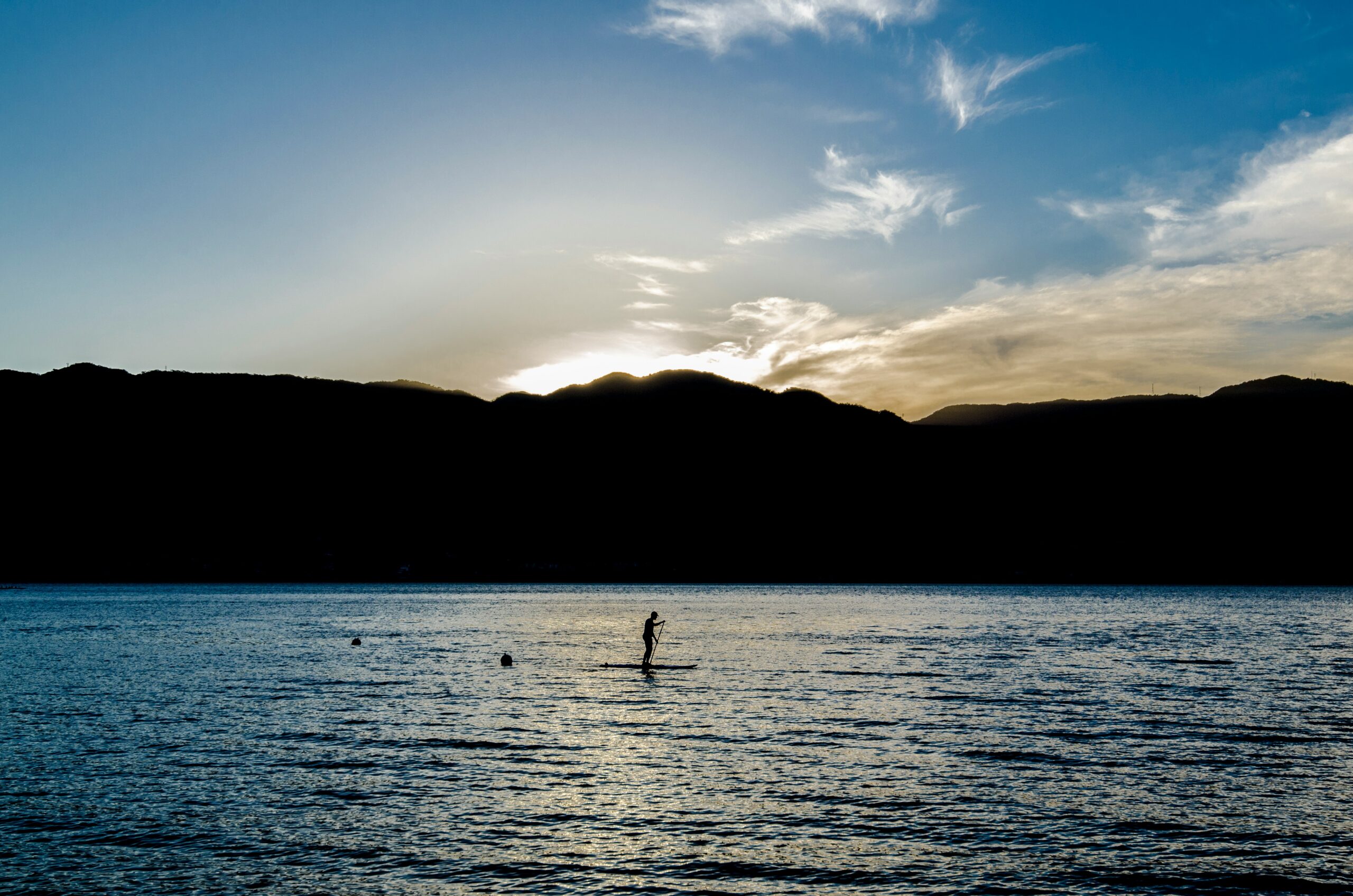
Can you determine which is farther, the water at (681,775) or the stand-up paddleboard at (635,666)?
the stand-up paddleboard at (635,666)

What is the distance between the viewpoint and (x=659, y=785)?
83.1ft

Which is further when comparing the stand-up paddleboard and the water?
the stand-up paddleboard

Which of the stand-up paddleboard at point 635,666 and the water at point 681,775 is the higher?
the water at point 681,775

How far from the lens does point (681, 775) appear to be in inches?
1043

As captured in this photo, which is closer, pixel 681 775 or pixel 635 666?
pixel 681 775

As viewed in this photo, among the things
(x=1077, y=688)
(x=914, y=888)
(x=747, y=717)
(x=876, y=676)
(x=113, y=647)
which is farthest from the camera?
(x=113, y=647)

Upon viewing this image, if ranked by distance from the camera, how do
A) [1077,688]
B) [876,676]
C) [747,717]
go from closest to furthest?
1. [747,717]
2. [1077,688]
3. [876,676]

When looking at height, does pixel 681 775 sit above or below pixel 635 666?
above

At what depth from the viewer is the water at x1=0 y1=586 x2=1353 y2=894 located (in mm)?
18547

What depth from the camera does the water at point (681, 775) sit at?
60.8ft

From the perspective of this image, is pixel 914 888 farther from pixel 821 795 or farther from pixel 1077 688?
pixel 1077 688

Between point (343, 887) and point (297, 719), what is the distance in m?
21.7

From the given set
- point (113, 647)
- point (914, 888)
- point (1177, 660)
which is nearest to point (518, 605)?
point (113, 647)

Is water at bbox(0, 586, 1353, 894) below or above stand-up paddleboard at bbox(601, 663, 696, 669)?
above
